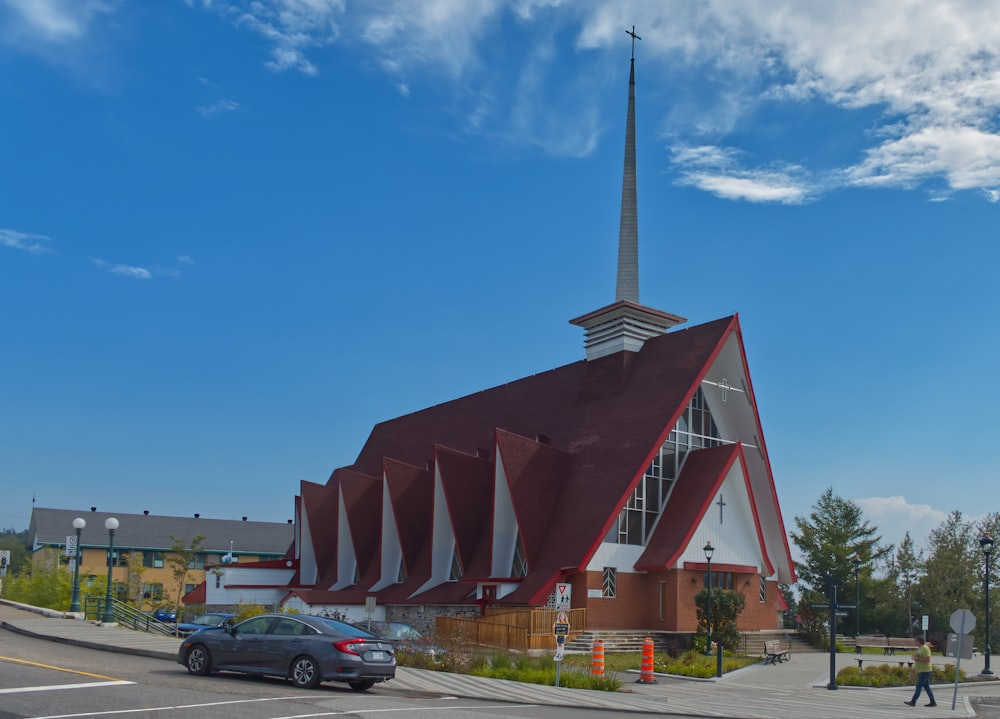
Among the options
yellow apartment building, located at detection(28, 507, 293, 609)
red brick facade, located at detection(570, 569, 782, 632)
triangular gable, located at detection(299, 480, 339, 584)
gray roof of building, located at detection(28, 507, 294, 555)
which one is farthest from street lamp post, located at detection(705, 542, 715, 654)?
gray roof of building, located at detection(28, 507, 294, 555)

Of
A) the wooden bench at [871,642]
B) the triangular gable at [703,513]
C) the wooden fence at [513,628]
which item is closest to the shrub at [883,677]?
the wooden fence at [513,628]

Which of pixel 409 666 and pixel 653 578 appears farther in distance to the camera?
pixel 653 578

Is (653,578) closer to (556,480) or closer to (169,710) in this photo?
(556,480)

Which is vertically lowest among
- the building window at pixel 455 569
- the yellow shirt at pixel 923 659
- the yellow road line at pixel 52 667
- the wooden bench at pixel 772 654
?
the wooden bench at pixel 772 654

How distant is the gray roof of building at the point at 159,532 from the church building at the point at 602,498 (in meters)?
35.4

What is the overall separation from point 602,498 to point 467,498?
6616mm

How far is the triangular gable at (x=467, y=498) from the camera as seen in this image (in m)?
38.4

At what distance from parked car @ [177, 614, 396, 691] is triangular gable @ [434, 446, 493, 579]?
20.6 m

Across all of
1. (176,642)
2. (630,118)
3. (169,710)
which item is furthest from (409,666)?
(630,118)

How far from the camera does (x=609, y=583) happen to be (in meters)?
34.7

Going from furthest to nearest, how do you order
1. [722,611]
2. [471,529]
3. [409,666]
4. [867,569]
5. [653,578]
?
[867,569] → [471,529] → [653,578] → [722,611] → [409,666]

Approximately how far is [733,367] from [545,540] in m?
10.9

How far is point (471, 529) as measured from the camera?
39.0 meters

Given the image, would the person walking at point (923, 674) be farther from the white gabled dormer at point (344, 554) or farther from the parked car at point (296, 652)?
the white gabled dormer at point (344, 554)
